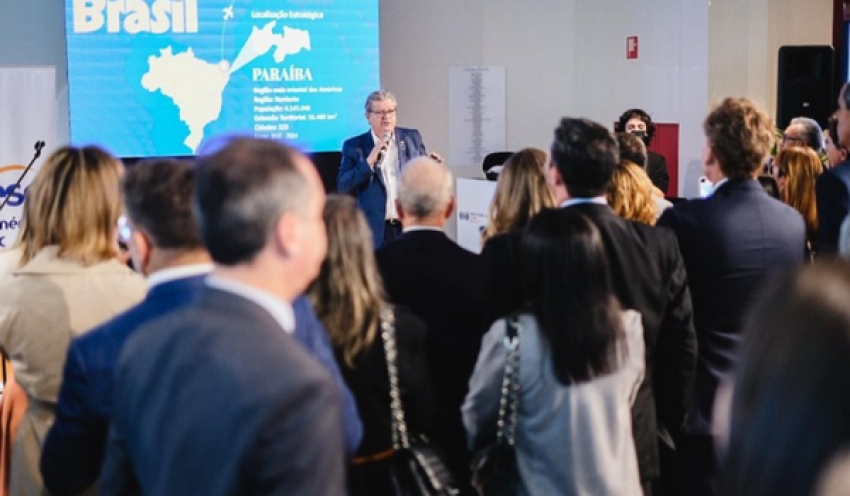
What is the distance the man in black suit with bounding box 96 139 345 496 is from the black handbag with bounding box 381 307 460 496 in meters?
0.98

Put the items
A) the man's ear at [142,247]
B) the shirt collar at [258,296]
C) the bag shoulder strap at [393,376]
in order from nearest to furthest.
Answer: the shirt collar at [258,296]
the man's ear at [142,247]
the bag shoulder strap at [393,376]

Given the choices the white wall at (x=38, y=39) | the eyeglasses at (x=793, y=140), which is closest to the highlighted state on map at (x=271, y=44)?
the white wall at (x=38, y=39)

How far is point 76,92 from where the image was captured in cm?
672

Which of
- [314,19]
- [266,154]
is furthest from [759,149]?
[314,19]

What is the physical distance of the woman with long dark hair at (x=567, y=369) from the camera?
2383mm

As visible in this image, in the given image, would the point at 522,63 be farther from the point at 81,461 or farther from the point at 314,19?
the point at 81,461

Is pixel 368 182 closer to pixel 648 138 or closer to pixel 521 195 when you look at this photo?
pixel 648 138

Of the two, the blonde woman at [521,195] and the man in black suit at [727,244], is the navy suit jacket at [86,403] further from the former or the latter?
the man in black suit at [727,244]

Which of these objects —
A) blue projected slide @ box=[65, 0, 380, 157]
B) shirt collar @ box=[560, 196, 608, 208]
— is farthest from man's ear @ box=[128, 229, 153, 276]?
blue projected slide @ box=[65, 0, 380, 157]

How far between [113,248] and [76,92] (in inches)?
175

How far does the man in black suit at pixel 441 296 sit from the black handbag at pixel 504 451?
10.6 inches

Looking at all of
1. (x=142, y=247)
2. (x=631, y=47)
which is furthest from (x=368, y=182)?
(x=142, y=247)

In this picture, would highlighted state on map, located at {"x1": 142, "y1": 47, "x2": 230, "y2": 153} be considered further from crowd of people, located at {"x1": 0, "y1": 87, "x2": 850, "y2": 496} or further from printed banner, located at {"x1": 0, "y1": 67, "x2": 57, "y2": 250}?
crowd of people, located at {"x1": 0, "y1": 87, "x2": 850, "y2": 496}

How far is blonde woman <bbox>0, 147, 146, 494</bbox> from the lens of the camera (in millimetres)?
2564
